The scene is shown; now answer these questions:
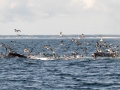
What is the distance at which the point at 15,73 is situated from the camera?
67.4 m

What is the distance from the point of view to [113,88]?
50750mm

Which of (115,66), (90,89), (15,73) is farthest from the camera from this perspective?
(115,66)

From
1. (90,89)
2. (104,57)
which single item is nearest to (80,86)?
(90,89)

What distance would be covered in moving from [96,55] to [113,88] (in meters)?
46.5

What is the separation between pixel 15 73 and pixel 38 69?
637 cm

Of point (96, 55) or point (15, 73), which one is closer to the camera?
point (15, 73)

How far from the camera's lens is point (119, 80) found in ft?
189

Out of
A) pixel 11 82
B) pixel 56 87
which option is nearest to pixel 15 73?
pixel 11 82

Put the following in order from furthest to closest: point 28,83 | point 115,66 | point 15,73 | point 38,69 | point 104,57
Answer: point 104,57, point 115,66, point 38,69, point 15,73, point 28,83

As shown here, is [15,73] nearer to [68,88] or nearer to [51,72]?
[51,72]

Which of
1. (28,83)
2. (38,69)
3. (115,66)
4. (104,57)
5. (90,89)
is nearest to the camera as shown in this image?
(90,89)

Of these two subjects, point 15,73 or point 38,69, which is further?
point 38,69

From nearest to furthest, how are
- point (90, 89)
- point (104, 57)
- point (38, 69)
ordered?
point (90, 89), point (38, 69), point (104, 57)

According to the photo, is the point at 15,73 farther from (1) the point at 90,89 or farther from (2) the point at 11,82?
(1) the point at 90,89
